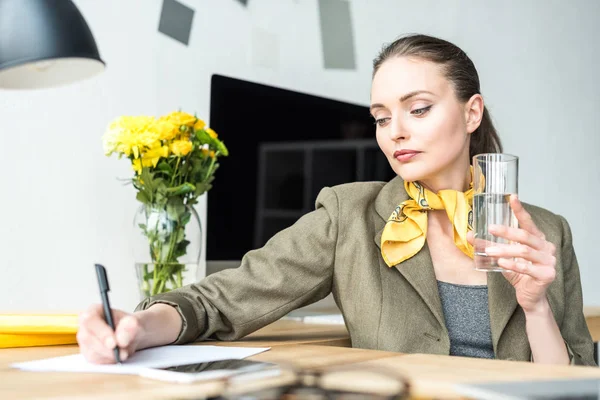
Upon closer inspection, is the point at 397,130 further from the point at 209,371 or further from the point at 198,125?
the point at 209,371

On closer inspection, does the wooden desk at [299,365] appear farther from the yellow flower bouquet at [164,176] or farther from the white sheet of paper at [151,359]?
the yellow flower bouquet at [164,176]

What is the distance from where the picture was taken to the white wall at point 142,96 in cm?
182

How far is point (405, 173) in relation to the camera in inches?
56.7

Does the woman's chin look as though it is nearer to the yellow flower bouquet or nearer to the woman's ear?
the woman's ear

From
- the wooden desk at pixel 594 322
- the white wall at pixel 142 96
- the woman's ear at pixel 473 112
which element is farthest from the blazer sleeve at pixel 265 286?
the wooden desk at pixel 594 322

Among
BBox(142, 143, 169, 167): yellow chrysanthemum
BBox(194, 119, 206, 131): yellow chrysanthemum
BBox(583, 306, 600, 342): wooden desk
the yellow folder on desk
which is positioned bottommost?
BBox(583, 306, 600, 342): wooden desk

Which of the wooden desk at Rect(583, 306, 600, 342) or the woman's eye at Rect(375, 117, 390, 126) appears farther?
the wooden desk at Rect(583, 306, 600, 342)

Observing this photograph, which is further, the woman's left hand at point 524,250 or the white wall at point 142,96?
the white wall at point 142,96

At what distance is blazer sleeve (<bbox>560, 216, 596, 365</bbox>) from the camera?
1371 mm

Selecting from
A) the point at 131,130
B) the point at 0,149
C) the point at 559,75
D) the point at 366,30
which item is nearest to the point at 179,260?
the point at 131,130

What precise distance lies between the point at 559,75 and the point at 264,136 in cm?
221

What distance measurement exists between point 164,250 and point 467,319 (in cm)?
70

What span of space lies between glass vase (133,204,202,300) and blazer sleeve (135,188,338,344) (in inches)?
15.6

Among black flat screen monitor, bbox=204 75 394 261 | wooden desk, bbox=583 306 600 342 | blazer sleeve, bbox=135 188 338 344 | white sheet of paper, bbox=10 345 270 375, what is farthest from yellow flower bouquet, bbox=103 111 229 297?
wooden desk, bbox=583 306 600 342
